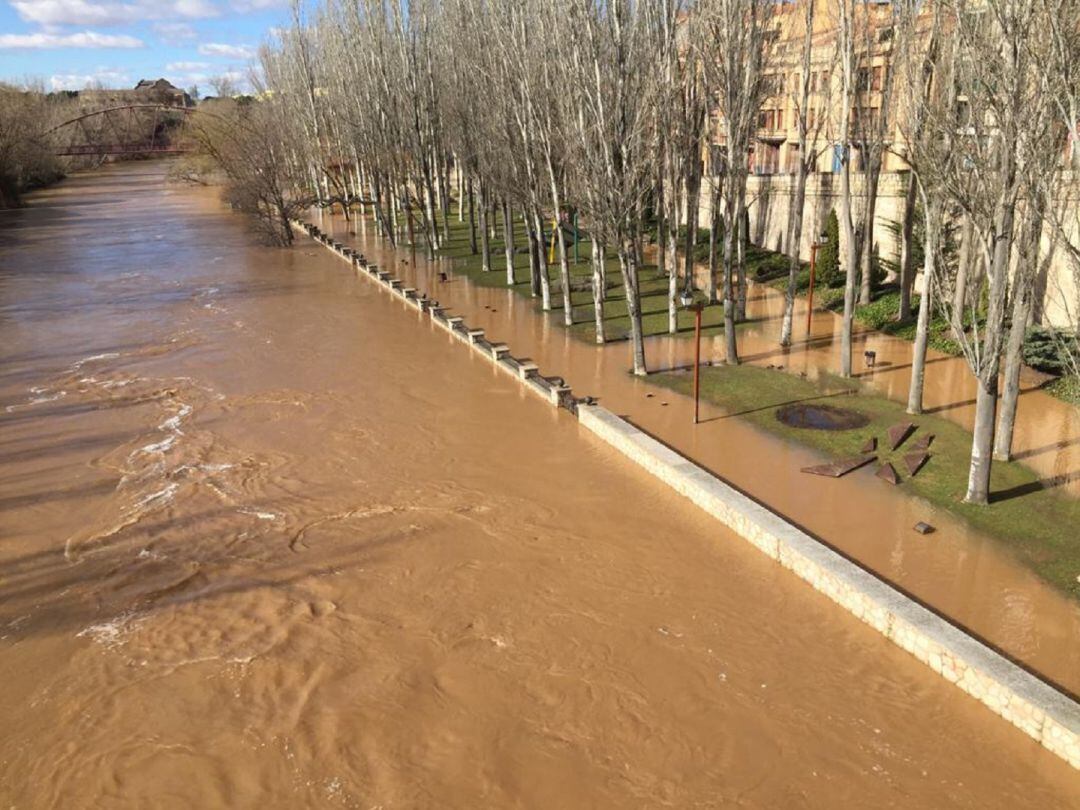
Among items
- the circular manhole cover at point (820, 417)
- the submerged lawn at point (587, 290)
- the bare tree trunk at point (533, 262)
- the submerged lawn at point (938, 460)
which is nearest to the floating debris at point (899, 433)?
the submerged lawn at point (938, 460)

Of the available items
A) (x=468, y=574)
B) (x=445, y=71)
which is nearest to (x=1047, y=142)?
(x=468, y=574)

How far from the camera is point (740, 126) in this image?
14188 millimetres

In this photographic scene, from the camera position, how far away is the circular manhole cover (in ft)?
40.2

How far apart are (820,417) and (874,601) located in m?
5.66

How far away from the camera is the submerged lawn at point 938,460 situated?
28.3ft

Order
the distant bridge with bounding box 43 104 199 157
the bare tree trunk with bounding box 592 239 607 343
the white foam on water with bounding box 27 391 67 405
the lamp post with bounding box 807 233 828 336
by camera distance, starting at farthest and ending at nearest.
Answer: the distant bridge with bounding box 43 104 199 157 < the lamp post with bounding box 807 233 828 336 < the bare tree trunk with bounding box 592 239 607 343 < the white foam on water with bounding box 27 391 67 405

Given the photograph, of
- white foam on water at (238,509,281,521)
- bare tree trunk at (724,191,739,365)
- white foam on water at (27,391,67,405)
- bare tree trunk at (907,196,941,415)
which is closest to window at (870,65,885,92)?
bare tree trunk at (724,191,739,365)

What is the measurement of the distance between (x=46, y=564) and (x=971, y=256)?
15.8m

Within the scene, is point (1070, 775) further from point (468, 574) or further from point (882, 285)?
point (882, 285)

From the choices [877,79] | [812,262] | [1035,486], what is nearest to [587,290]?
[812,262]

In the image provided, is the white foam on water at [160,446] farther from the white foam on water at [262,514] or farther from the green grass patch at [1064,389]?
the green grass patch at [1064,389]

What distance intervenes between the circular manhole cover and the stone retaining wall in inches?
97.1

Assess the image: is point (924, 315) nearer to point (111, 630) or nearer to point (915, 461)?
point (915, 461)

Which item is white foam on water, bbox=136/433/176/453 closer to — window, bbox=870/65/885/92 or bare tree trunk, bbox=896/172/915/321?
window, bbox=870/65/885/92
